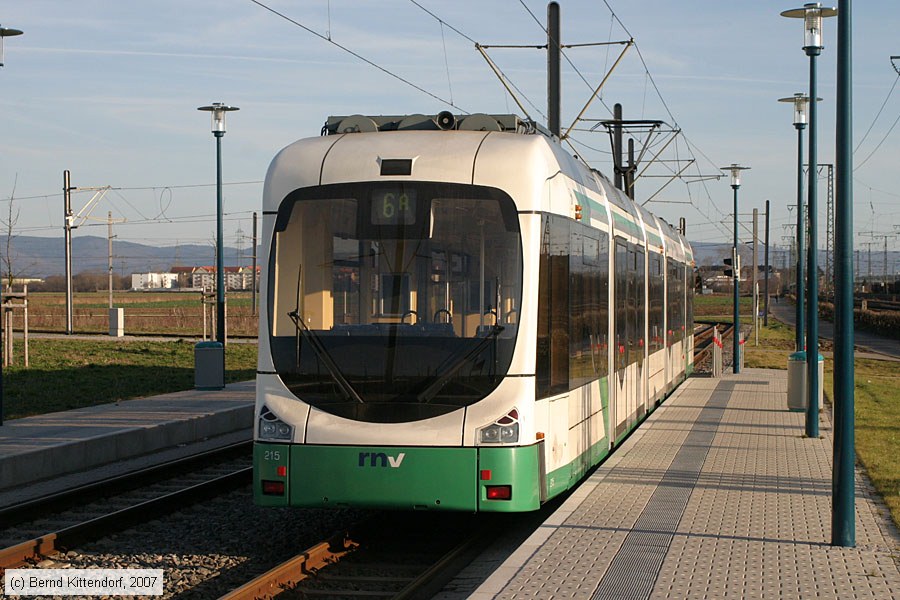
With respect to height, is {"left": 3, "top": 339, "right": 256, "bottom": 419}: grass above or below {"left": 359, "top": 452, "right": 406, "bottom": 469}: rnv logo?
below

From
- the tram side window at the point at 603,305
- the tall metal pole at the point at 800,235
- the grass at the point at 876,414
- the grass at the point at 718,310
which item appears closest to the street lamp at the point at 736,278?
the grass at the point at 876,414

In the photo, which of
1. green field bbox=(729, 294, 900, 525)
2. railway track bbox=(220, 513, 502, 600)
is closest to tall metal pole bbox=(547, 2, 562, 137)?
green field bbox=(729, 294, 900, 525)

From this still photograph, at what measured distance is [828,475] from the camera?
44.6ft

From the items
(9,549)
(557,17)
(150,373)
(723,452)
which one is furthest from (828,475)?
(150,373)

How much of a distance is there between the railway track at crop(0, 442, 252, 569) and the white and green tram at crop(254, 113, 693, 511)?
185cm

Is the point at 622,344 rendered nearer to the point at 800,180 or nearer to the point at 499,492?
the point at 499,492

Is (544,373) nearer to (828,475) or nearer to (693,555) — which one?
(693,555)

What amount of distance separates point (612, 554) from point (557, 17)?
1390cm

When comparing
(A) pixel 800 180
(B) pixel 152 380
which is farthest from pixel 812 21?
(B) pixel 152 380

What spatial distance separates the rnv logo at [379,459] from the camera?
9.27 m

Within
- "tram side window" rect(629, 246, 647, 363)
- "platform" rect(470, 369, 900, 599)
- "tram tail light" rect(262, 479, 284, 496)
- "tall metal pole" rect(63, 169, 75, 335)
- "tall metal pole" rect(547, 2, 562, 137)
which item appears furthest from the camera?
"tall metal pole" rect(63, 169, 75, 335)

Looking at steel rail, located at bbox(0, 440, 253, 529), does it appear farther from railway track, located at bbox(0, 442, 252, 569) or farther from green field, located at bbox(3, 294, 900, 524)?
green field, located at bbox(3, 294, 900, 524)

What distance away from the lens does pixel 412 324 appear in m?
9.59

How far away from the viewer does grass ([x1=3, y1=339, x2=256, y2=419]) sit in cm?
2181
